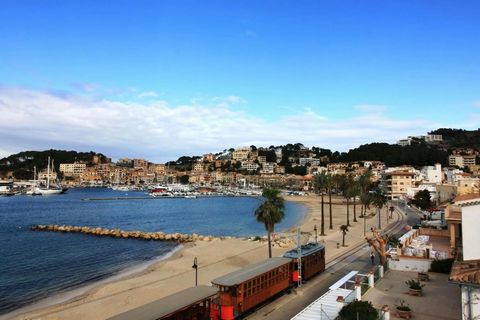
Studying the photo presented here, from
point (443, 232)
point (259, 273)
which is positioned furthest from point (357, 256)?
point (259, 273)

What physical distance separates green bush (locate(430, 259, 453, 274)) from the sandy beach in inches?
501

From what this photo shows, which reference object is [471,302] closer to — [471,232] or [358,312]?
[358,312]

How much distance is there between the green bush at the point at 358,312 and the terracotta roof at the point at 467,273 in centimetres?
306

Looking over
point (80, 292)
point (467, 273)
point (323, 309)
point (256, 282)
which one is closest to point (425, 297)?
point (467, 273)

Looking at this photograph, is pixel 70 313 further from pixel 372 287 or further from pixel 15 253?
pixel 15 253

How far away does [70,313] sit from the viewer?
965 inches

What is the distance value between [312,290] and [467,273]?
11867 mm

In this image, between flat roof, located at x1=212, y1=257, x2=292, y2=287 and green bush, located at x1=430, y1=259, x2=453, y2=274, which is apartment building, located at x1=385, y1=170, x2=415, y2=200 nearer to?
green bush, located at x1=430, y1=259, x2=453, y2=274

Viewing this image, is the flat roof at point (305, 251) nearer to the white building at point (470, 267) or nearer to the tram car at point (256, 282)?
the tram car at point (256, 282)

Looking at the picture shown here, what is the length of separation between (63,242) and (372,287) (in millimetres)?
48243

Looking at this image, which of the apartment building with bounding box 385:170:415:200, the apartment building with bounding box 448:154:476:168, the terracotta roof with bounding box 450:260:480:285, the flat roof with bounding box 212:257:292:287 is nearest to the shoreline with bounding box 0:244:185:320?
the flat roof with bounding box 212:257:292:287

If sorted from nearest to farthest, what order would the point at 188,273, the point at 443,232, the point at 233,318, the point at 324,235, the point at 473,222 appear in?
the point at 473,222 < the point at 233,318 < the point at 188,273 < the point at 443,232 < the point at 324,235

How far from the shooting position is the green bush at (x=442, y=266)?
925 inches

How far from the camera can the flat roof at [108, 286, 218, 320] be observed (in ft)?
49.5
